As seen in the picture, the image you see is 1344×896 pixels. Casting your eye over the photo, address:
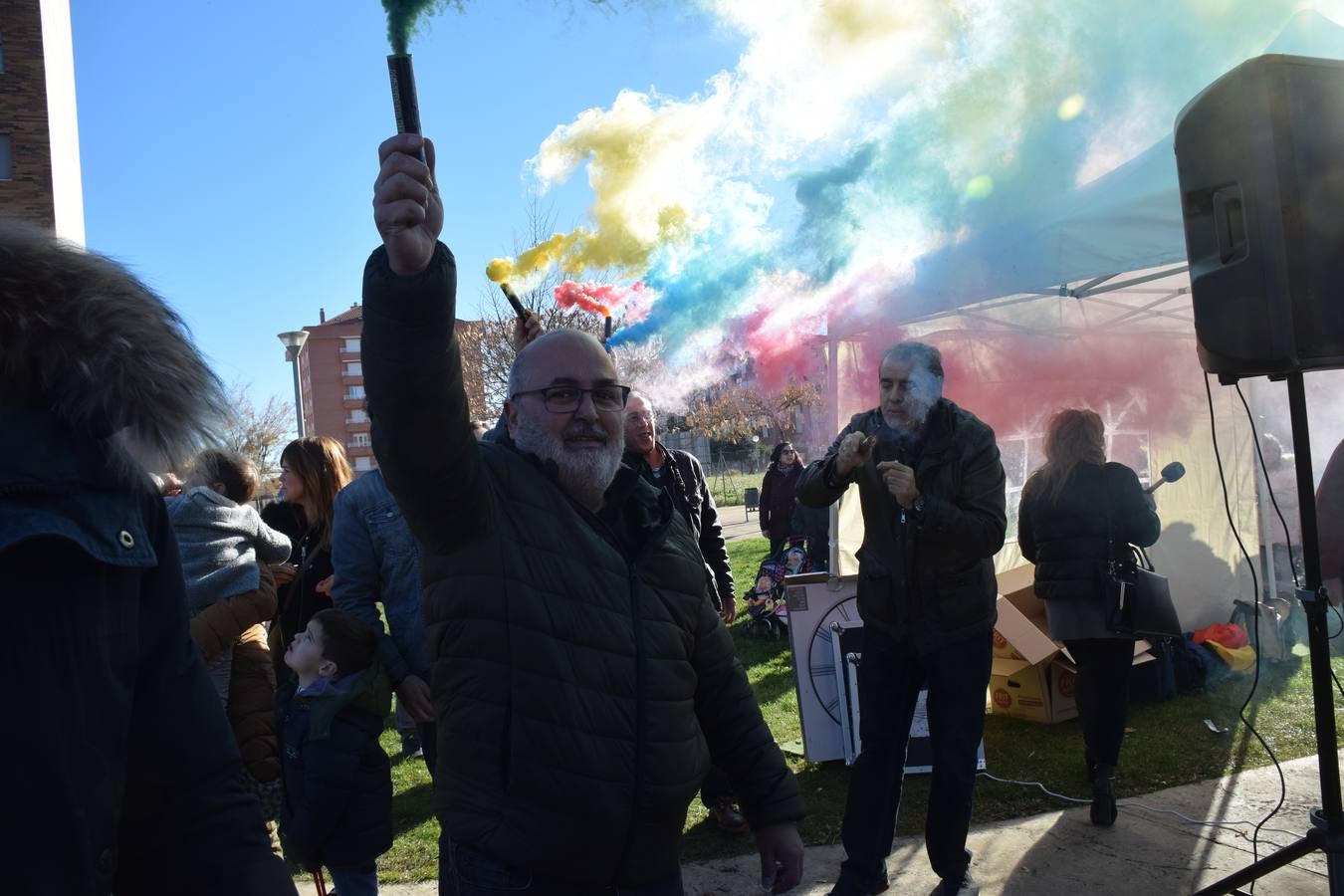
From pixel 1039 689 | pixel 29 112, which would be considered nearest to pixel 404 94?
pixel 1039 689

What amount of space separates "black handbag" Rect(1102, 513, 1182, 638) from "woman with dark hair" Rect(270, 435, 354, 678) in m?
3.71

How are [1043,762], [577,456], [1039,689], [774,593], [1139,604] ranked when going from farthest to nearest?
[774,593] < [1039,689] < [1043,762] < [1139,604] < [577,456]

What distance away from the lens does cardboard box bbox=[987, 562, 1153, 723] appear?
6.39m

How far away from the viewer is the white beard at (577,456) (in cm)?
217

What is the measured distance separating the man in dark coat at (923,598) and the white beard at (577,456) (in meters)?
1.80

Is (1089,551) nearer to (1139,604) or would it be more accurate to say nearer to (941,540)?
(1139,604)

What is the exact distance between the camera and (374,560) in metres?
3.91

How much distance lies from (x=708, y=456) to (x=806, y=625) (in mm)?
38398

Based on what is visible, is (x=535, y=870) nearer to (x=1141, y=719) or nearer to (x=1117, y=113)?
(x=1141, y=719)

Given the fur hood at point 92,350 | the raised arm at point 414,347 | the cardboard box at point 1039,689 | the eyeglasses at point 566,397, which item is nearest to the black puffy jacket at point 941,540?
the eyeglasses at point 566,397

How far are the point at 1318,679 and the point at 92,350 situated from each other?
3.49m

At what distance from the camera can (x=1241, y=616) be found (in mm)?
8047

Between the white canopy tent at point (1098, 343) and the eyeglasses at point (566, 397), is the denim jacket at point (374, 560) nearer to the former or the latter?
the eyeglasses at point (566, 397)

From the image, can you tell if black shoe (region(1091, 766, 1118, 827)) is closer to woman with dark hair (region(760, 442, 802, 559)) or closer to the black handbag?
the black handbag
